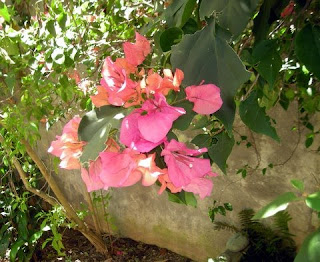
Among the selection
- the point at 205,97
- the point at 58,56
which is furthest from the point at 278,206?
the point at 58,56

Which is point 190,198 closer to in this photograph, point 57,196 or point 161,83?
point 161,83

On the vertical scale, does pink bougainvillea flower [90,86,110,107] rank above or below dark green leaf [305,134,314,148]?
above

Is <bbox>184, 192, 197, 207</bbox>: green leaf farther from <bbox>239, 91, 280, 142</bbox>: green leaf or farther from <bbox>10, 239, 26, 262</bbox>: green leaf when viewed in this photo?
<bbox>10, 239, 26, 262</bbox>: green leaf

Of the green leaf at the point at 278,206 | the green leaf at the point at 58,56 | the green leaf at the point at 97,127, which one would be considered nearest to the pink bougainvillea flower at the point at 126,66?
the green leaf at the point at 97,127

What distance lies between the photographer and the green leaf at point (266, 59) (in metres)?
0.86

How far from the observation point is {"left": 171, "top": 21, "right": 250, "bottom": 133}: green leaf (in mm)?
570

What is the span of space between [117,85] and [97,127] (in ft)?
0.24

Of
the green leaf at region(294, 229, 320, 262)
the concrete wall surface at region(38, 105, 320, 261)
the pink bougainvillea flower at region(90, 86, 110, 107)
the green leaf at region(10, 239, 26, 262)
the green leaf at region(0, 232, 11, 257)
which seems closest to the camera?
the green leaf at region(294, 229, 320, 262)

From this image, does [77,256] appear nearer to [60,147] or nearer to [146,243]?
[146,243]

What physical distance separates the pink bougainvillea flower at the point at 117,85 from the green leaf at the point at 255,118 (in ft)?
0.84

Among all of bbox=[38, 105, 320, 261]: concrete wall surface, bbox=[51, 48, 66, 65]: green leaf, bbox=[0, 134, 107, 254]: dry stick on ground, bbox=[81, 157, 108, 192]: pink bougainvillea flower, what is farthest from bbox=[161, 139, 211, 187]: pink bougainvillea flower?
bbox=[0, 134, 107, 254]: dry stick on ground

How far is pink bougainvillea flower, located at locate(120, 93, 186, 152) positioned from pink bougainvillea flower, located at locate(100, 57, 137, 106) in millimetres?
35

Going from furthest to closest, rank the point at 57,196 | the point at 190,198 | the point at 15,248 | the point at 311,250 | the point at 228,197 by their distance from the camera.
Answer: the point at 15,248, the point at 57,196, the point at 228,197, the point at 190,198, the point at 311,250

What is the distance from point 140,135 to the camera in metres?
0.58
